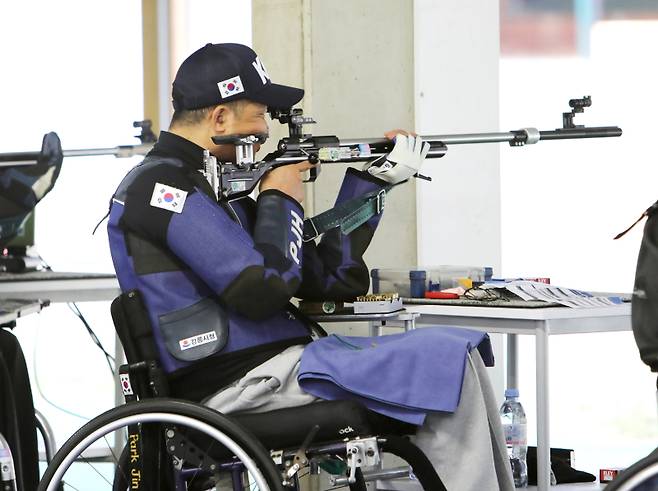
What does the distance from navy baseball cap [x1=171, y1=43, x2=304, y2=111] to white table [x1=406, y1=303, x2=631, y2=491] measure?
63 cm

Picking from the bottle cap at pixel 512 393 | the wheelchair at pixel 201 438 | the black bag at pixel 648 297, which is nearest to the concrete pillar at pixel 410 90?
the bottle cap at pixel 512 393

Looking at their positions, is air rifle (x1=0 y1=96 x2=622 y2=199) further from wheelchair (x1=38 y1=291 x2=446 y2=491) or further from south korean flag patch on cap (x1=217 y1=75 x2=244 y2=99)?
wheelchair (x1=38 y1=291 x2=446 y2=491)

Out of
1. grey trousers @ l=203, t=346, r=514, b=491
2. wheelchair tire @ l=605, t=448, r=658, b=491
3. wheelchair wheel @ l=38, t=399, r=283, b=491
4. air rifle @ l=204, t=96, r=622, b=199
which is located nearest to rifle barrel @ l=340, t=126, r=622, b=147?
air rifle @ l=204, t=96, r=622, b=199

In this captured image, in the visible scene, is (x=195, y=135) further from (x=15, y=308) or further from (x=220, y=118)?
(x=15, y=308)

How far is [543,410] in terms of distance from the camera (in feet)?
8.17

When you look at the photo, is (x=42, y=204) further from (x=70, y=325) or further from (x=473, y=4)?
(x=473, y=4)

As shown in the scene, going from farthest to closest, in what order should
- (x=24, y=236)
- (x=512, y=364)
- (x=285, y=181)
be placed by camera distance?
1. (x=24, y=236)
2. (x=512, y=364)
3. (x=285, y=181)

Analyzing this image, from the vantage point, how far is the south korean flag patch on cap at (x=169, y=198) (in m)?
2.09

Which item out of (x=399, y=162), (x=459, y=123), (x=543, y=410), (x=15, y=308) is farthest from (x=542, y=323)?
(x=15, y=308)

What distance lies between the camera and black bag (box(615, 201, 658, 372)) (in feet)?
5.57

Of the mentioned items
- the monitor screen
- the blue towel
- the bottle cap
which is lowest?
the bottle cap

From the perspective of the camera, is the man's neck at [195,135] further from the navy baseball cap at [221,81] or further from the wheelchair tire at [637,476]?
the wheelchair tire at [637,476]

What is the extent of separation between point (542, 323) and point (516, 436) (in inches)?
19.6

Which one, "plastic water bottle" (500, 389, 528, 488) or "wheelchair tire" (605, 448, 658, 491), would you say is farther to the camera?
"plastic water bottle" (500, 389, 528, 488)
